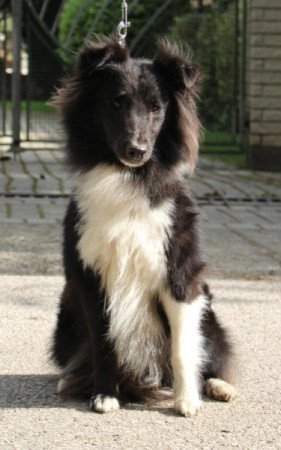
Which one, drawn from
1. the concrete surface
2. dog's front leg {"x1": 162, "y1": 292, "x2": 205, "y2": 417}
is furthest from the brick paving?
dog's front leg {"x1": 162, "y1": 292, "x2": 205, "y2": 417}

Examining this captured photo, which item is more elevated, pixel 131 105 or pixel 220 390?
pixel 131 105

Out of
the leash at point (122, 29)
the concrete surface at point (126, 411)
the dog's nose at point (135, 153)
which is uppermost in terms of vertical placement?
the leash at point (122, 29)

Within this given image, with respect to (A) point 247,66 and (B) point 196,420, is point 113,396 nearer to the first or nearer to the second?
(B) point 196,420

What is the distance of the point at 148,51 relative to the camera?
14.9 meters

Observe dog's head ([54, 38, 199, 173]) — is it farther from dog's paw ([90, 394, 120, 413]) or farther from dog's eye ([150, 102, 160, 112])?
dog's paw ([90, 394, 120, 413])

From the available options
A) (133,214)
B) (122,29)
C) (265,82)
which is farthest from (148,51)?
(133,214)

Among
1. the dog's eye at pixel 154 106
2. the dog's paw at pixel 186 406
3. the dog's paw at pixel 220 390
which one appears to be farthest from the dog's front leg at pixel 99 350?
the dog's eye at pixel 154 106

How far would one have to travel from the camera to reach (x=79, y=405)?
13.8ft

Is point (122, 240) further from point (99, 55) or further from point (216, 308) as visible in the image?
point (216, 308)

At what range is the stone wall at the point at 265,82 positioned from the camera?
13070 mm

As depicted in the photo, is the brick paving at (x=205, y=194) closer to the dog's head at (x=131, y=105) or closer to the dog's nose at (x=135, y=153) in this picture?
the dog's head at (x=131, y=105)

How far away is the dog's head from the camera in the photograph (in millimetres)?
3914

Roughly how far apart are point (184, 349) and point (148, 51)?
11344mm

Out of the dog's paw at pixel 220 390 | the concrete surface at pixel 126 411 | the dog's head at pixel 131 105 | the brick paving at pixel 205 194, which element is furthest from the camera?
the brick paving at pixel 205 194
